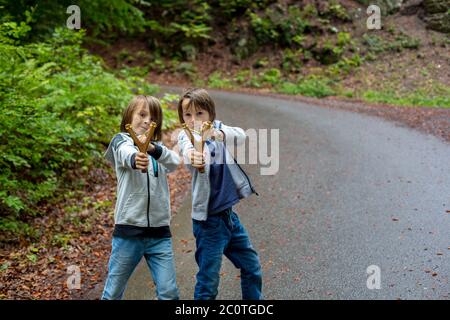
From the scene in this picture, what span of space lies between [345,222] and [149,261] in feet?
11.3

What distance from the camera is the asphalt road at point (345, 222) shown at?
184 inches

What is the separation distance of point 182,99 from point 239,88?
58.6 feet

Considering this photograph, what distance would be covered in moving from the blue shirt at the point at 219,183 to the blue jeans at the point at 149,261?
0.44 metres

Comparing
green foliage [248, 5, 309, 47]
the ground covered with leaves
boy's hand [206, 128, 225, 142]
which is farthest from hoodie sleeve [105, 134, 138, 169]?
green foliage [248, 5, 309, 47]

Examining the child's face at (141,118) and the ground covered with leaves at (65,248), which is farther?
the ground covered with leaves at (65,248)

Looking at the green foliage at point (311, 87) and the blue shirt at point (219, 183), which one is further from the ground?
the green foliage at point (311, 87)

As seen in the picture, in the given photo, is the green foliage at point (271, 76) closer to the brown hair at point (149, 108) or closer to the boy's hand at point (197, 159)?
the brown hair at point (149, 108)

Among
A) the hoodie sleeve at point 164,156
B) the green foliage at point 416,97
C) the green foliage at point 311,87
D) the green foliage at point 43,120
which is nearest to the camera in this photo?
the hoodie sleeve at point 164,156

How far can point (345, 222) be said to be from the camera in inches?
246

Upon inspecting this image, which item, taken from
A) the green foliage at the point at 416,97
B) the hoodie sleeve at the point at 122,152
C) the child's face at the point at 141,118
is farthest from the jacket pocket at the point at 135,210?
the green foliage at the point at 416,97

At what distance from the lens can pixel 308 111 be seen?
48.9ft

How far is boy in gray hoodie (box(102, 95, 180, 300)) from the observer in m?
3.42
